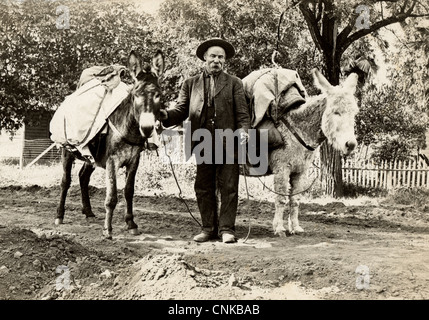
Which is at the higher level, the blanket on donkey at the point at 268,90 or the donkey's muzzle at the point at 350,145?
the blanket on donkey at the point at 268,90

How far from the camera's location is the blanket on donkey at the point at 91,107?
18.7ft

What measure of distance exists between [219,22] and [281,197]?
Result: 2948 millimetres

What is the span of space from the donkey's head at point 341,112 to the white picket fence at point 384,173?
7.00 feet

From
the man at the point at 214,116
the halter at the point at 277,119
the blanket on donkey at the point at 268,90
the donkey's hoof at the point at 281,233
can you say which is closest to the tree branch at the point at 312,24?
the blanket on donkey at the point at 268,90

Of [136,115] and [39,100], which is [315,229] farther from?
[39,100]

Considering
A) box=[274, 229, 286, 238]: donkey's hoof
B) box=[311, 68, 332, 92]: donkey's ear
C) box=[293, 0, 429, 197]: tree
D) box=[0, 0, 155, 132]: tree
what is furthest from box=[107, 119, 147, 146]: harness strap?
box=[293, 0, 429, 197]: tree

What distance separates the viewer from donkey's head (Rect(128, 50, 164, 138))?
16.3 ft

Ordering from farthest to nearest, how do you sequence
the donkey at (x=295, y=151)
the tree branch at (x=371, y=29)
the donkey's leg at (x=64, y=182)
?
the tree branch at (x=371, y=29) → the donkey's leg at (x=64, y=182) → the donkey at (x=295, y=151)

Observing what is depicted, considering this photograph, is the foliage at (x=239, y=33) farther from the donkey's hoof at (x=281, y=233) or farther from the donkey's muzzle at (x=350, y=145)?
the donkey's hoof at (x=281, y=233)

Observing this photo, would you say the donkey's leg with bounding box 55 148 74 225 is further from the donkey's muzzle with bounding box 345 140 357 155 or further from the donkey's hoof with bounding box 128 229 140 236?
the donkey's muzzle with bounding box 345 140 357 155

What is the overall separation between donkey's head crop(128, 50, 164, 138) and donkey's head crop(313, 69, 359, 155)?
6.24ft

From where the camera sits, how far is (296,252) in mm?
5125

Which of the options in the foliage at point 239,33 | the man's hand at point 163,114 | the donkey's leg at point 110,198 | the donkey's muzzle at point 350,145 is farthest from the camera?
the foliage at point 239,33
